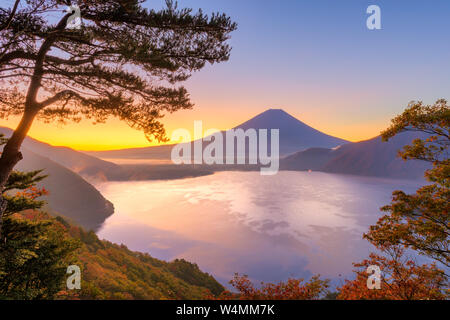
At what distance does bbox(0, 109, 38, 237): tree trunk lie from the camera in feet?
14.1

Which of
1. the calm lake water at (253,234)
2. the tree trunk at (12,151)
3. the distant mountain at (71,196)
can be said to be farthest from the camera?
the distant mountain at (71,196)

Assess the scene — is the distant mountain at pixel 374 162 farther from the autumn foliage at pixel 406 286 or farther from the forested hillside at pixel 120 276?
the forested hillside at pixel 120 276

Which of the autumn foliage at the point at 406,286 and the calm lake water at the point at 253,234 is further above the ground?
the autumn foliage at the point at 406,286

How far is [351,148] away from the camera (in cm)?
18412

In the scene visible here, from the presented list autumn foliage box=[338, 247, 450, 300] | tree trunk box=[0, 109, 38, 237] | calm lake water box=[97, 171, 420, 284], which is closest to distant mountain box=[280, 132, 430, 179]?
calm lake water box=[97, 171, 420, 284]

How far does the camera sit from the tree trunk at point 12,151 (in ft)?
14.1

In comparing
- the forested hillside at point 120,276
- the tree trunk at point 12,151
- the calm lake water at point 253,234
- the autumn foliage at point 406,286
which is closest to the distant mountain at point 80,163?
the calm lake water at point 253,234

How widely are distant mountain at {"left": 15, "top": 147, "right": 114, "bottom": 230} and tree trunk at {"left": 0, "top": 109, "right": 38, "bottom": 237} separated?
1384 inches

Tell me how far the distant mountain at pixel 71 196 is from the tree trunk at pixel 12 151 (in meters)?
35.2

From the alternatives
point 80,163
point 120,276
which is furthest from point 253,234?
point 80,163

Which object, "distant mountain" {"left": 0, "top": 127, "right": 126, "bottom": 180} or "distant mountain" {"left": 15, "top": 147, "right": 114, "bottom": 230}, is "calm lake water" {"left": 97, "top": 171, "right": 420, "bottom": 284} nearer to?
"distant mountain" {"left": 15, "top": 147, "right": 114, "bottom": 230}

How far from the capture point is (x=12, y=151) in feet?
14.7

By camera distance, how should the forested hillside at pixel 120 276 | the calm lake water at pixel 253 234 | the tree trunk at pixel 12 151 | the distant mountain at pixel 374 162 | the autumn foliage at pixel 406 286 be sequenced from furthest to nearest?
the distant mountain at pixel 374 162 < the calm lake water at pixel 253 234 < the forested hillside at pixel 120 276 < the autumn foliage at pixel 406 286 < the tree trunk at pixel 12 151

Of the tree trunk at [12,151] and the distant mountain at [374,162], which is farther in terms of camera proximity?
the distant mountain at [374,162]
